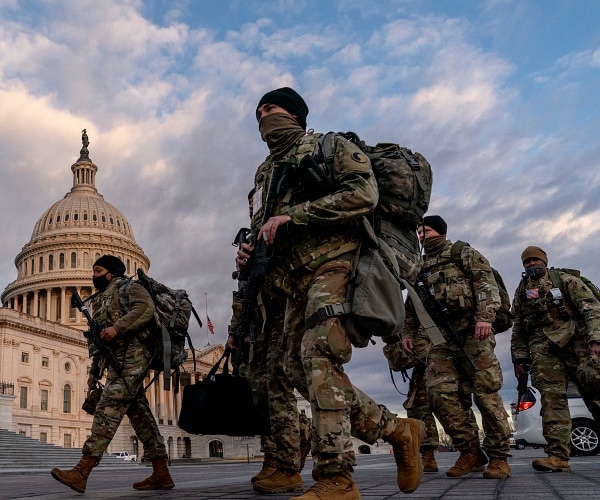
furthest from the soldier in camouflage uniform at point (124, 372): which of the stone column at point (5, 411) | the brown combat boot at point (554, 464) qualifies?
the stone column at point (5, 411)

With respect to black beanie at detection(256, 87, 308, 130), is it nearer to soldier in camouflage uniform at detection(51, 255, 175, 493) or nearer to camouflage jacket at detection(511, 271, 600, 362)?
soldier in camouflage uniform at detection(51, 255, 175, 493)

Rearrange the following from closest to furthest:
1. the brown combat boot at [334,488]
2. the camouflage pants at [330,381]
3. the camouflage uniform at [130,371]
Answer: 1. the brown combat boot at [334,488]
2. the camouflage pants at [330,381]
3. the camouflage uniform at [130,371]

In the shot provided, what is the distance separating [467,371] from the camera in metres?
6.22

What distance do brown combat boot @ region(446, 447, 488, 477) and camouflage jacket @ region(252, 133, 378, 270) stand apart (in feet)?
11.2

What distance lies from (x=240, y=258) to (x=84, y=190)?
102m

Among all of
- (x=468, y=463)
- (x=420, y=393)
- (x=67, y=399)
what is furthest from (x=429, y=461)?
(x=67, y=399)

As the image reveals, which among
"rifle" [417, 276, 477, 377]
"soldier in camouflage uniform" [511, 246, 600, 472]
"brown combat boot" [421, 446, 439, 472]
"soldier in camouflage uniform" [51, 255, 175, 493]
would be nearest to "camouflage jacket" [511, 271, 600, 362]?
"soldier in camouflage uniform" [511, 246, 600, 472]

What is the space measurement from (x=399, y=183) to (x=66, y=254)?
89.0 m

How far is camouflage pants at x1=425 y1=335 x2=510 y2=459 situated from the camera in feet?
20.0

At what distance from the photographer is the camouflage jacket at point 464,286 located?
241 inches

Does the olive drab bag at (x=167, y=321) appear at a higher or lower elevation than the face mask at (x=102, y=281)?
lower

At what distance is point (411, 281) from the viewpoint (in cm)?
410

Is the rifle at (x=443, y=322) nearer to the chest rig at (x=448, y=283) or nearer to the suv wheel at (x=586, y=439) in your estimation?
the chest rig at (x=448, y=283)

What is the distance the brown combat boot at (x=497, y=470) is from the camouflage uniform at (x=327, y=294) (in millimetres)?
2507
